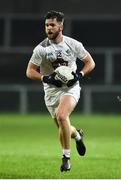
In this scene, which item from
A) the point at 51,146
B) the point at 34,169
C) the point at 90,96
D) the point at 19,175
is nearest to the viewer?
the point at 19,175

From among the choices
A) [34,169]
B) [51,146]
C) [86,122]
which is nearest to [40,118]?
[86,122]

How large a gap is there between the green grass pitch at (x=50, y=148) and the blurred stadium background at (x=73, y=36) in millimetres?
776

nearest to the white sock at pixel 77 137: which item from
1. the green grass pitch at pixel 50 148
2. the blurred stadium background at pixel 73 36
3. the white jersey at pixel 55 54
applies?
the green grass pitch at pixel 50 148

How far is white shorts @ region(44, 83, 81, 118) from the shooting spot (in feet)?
41.8

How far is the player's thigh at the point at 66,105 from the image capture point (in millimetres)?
12414

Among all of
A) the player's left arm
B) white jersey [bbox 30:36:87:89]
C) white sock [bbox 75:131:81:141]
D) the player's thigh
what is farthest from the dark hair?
white sock [bbox 75:131:81:141]

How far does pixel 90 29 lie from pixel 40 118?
13.5ft

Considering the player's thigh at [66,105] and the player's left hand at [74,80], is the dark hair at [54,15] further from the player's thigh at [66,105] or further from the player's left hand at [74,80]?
the player's thigh at [66,105]

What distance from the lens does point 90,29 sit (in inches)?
1192

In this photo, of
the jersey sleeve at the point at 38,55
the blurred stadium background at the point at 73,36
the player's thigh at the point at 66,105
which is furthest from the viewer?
the blurred stadium background at the point at 73,36

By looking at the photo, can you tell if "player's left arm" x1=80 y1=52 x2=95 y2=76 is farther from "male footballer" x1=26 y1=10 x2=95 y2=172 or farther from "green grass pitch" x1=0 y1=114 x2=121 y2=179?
"green grass pitch" x1=0 y1=114 x2=121 y2=179

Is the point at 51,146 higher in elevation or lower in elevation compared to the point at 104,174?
lower

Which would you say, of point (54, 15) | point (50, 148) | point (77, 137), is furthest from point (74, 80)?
point (50, 148)

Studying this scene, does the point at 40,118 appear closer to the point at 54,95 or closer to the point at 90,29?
the point at 90,29
